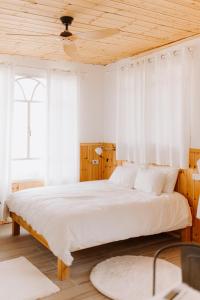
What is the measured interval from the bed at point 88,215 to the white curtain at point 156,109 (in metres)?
0.63

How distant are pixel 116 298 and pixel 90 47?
316cm

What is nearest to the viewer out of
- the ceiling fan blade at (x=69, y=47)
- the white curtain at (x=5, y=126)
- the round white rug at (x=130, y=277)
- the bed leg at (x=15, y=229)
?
the round white rug at (x=130, y=277)

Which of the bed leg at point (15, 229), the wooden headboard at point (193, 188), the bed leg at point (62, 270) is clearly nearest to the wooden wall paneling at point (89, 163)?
the bed leg at point (15, 229)

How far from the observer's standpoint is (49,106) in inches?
196

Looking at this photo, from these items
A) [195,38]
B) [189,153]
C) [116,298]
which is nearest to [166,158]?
[189,153]

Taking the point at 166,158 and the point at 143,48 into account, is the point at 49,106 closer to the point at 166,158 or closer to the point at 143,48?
the point at 143,48

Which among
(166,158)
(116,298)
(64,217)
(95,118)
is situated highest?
(95,118)

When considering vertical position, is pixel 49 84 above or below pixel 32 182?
above

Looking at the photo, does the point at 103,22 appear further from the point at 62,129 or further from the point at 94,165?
the point at 94,165

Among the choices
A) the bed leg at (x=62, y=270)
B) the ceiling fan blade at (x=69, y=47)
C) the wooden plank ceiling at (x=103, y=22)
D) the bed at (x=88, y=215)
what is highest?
the wooden plank ceiling at (x=103, y=22)

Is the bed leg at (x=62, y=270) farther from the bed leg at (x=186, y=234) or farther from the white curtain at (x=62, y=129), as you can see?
the white curtain at (x=62, y=129)

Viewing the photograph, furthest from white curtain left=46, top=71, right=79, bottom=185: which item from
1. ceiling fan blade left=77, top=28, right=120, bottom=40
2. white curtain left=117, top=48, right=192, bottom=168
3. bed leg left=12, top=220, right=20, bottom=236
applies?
ceiling fan blade left=77, top=28, right=120, bottom=40

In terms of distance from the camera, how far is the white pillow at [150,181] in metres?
4.01

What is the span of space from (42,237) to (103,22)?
234 centimetres
